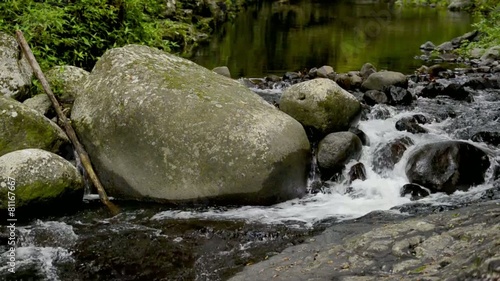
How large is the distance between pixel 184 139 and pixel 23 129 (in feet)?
9.04

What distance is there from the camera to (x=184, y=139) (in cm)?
842

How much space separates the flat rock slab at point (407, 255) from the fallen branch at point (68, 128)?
3.61 meters

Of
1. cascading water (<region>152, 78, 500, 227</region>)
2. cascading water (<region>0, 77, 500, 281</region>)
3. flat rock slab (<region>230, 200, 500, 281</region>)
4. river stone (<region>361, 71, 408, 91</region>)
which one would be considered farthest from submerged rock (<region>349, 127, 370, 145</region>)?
flat rock slab (<region>230, 200, 500, 281</region>)

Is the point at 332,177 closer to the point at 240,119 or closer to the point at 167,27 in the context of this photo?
the point at 240,119

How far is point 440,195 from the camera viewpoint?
332 inches

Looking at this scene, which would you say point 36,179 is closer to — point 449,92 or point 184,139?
point 184,139

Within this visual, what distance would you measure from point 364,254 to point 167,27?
24537 mm

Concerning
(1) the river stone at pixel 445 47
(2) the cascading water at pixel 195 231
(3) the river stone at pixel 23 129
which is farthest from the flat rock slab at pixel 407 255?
(1) the river stone at pixel 445 47

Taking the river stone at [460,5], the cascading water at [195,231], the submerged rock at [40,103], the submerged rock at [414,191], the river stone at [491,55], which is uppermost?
the river stone at [460,5]

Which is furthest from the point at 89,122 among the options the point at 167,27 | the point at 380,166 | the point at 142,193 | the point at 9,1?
the point at 167,27

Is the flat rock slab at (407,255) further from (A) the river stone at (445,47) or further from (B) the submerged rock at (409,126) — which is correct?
(A) the river stone at (445,47)

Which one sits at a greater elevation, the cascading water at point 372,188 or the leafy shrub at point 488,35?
the leafy shrub at point 488,35

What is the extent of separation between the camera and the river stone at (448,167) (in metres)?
8.62

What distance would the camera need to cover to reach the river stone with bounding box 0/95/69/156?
863 cm
